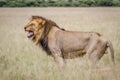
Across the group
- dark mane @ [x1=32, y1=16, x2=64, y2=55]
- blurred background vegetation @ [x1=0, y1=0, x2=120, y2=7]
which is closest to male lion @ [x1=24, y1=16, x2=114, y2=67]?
dark mane @ [x1=32, y1=16, x2=64, y2=55]

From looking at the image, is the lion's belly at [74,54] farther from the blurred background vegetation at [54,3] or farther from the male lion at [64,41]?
the blurred background vegetation at [54,3]

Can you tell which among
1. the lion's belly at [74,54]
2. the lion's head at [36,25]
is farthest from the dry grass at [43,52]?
A: the lion's head at [36,25]


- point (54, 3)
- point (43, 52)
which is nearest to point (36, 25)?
point (43, 52)

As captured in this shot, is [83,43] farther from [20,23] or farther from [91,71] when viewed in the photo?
[20,23]

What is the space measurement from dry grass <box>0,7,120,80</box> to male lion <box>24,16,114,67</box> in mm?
44

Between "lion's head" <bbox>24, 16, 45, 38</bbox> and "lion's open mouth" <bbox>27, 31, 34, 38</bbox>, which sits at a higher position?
"lion's head" <bbox>24, 16, 45, 38</bbox>

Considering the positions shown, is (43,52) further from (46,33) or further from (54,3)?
(54,3)

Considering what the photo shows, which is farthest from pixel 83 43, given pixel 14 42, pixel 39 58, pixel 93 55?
pixel 14 42

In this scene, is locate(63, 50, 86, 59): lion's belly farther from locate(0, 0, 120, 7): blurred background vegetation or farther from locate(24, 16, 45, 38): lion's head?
locate(0, 0, 120, 7): blurred background vegetation

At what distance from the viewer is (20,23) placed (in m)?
2.71

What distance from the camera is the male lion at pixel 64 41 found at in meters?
2.45

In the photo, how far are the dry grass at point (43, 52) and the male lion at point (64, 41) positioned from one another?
0.04m

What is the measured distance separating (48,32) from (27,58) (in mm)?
180

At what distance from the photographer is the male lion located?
2445mm
